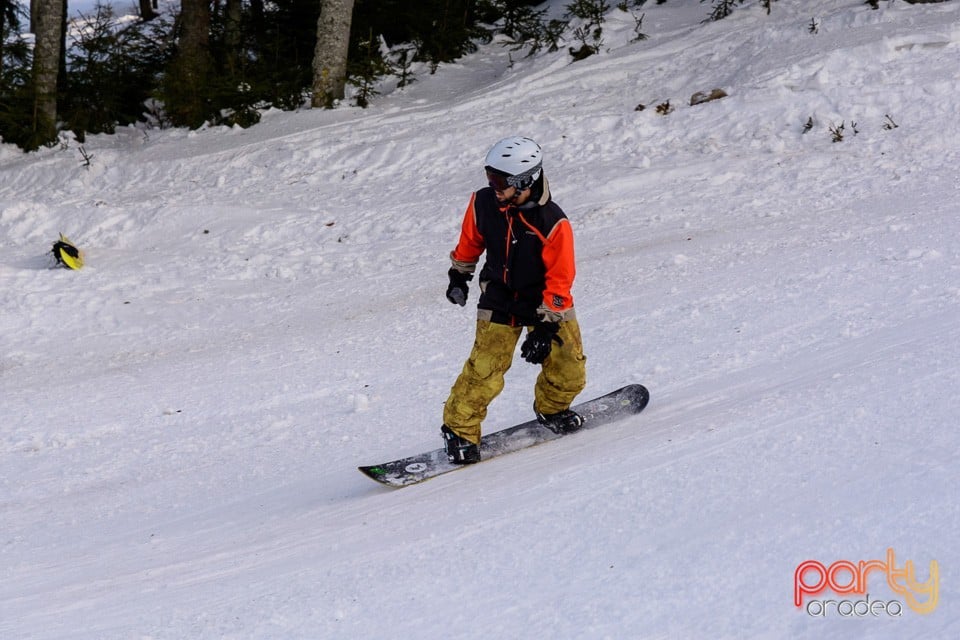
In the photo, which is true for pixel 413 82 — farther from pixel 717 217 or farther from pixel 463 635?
pixel 463 635

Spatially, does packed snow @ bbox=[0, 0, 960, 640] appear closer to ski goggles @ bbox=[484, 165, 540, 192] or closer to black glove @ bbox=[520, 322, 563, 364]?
→ black glove @ bbox=[520, 322, 563, 364]

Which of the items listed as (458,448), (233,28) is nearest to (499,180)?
(458,448)

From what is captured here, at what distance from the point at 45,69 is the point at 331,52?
4.89 metres

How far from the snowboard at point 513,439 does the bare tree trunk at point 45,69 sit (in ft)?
44.0

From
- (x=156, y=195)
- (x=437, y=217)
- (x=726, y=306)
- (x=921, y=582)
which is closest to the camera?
(x=921, y=582)

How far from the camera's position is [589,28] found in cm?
1602

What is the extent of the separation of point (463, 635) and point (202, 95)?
14.7 metres

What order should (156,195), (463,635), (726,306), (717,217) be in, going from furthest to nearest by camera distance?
(156,195), (717,217), (726,306), (463,635)

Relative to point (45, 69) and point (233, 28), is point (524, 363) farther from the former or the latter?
point (233, 28)

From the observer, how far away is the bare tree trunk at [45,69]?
16422mm

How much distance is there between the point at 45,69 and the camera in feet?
54.0

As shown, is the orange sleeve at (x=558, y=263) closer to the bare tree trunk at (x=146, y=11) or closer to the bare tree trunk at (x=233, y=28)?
the bare tree trunk at (x=233, y=28)

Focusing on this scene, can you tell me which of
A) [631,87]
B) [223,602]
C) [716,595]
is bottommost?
[223,602]

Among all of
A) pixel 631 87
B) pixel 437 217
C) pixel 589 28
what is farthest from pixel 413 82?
pixel 437 217
